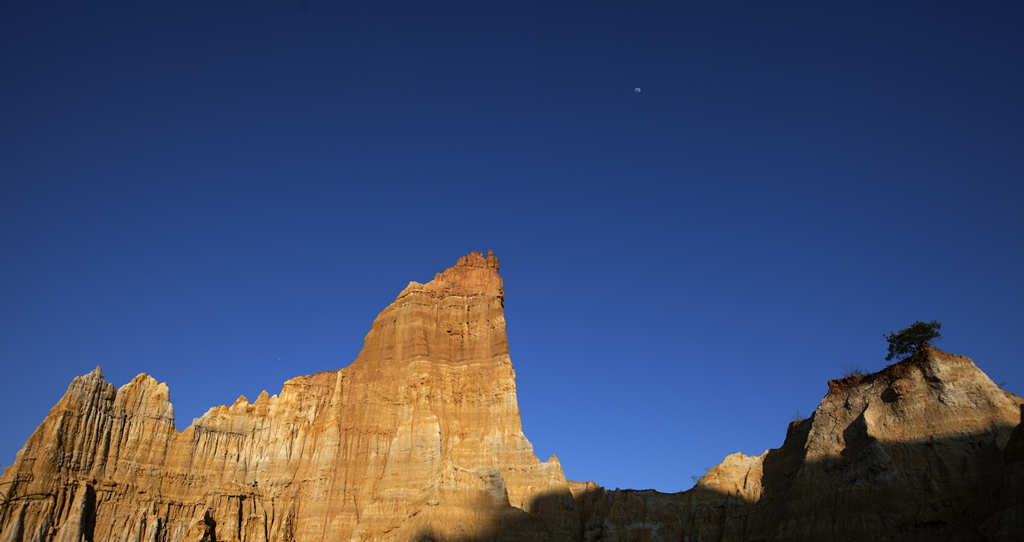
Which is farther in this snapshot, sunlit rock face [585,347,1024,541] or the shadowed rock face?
the shadowed rock face

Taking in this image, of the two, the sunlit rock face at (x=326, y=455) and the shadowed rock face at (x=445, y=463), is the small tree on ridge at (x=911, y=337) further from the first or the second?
the sunlit rock face at (x=326, y=455)

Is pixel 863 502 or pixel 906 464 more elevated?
pixel 906 464

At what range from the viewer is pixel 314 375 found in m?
81.8

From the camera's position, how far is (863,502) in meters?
45.1

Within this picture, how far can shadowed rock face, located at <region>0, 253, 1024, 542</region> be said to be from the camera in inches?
1758

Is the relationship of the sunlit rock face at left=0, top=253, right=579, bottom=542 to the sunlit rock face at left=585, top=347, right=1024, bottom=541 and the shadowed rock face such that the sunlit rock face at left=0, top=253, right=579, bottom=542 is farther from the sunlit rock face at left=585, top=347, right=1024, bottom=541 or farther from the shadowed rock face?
the sunlit rock face at left=585, top=347, right=1024, bottom=541

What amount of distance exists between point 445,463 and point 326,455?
485 inches

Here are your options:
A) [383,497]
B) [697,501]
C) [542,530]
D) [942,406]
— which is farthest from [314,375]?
[942,406]

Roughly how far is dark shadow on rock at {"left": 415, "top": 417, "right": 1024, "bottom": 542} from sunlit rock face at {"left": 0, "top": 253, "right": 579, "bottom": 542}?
26.2 ft

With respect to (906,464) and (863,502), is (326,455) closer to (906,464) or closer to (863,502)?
(863,502)

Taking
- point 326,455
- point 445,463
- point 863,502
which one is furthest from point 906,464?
point 326,455

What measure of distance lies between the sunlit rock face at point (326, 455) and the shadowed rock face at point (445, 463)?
0.16m

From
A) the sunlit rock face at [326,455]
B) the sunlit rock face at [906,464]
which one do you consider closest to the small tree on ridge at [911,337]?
the sunlit rock face at [906,464]

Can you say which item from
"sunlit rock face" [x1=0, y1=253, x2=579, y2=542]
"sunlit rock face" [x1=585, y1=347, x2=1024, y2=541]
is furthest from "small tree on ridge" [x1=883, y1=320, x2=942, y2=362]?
"sunlit rock face" [x1=0, y1=253, x2=579, y2=542]
